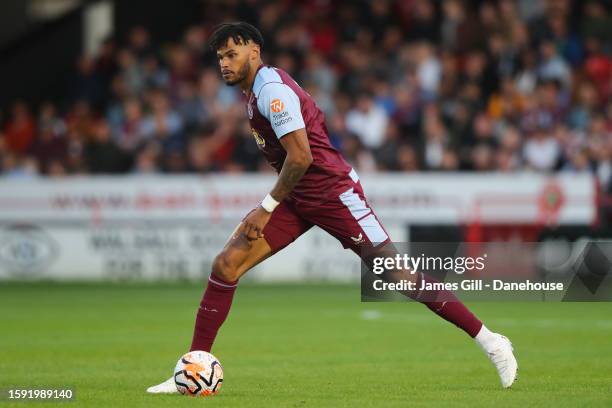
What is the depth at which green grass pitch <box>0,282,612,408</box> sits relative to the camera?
873 cm

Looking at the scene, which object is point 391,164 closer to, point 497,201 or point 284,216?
point 497,201

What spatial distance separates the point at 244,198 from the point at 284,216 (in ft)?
40.6

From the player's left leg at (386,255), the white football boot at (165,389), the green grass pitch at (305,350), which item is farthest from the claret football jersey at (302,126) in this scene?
the white football boot at (165,389)

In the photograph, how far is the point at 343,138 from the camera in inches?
878

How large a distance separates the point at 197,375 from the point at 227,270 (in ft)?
2.49

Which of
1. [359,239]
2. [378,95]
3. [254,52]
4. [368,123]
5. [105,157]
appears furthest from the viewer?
[378,95]

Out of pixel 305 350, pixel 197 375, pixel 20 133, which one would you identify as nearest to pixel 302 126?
pixel 197 375

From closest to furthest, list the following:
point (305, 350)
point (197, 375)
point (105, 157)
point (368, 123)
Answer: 1. point (197, 375)
2. point (305, 350)
3. point (368, 123)
4. point (105, 157)

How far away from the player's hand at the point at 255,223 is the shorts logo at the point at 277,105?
68 centimetres

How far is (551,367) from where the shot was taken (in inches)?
414

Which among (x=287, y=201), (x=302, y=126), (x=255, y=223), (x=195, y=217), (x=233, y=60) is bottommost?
(x=195, y=217)

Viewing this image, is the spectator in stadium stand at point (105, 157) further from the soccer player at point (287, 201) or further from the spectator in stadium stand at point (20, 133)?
the soccer player at point (287, 201)

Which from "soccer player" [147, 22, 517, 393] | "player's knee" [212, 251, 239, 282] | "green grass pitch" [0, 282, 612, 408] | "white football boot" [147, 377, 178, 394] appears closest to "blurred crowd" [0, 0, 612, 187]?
"green grass pitch" [0, 282, 612, 408]

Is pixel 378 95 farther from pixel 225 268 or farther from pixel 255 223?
pixel 255 223
